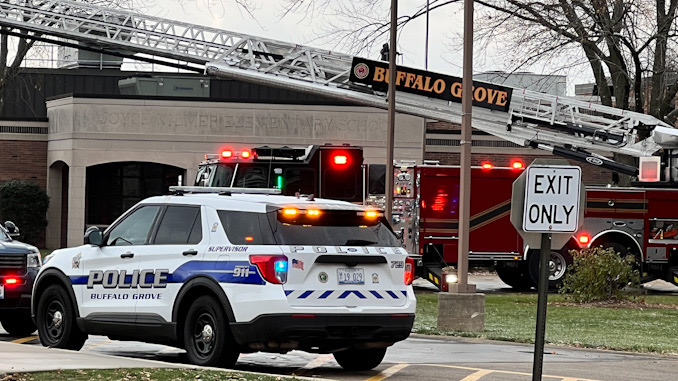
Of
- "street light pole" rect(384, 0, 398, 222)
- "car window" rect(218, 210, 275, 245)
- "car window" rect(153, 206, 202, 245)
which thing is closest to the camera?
"car window" rect(218, 210, 275, 245)

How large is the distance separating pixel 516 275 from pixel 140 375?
17766mm

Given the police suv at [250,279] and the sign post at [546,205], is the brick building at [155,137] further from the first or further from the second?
the sign post at [546,205]

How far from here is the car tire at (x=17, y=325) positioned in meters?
15.6

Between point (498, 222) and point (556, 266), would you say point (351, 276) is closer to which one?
point (498, 222)

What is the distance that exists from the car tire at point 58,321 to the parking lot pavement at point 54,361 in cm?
83

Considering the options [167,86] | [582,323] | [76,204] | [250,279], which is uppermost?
[167,86]

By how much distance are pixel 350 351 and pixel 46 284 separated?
3.61m

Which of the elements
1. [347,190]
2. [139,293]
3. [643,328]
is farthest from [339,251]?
[347,190]

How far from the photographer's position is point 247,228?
1163 centimetres

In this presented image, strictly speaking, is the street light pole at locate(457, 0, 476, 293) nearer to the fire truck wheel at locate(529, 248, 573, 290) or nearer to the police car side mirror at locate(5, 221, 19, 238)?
the police car side mirror at locate(5, 221, 19, 238)

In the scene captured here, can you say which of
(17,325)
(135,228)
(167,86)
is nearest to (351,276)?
(135,228)

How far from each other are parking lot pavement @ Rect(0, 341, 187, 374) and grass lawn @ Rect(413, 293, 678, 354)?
Answer: 234 inches

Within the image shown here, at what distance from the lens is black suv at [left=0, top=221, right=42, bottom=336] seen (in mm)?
15117

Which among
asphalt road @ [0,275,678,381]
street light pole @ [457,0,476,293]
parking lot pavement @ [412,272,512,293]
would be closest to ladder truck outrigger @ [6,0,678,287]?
parking lot pavement @ [412,272,512,293]
